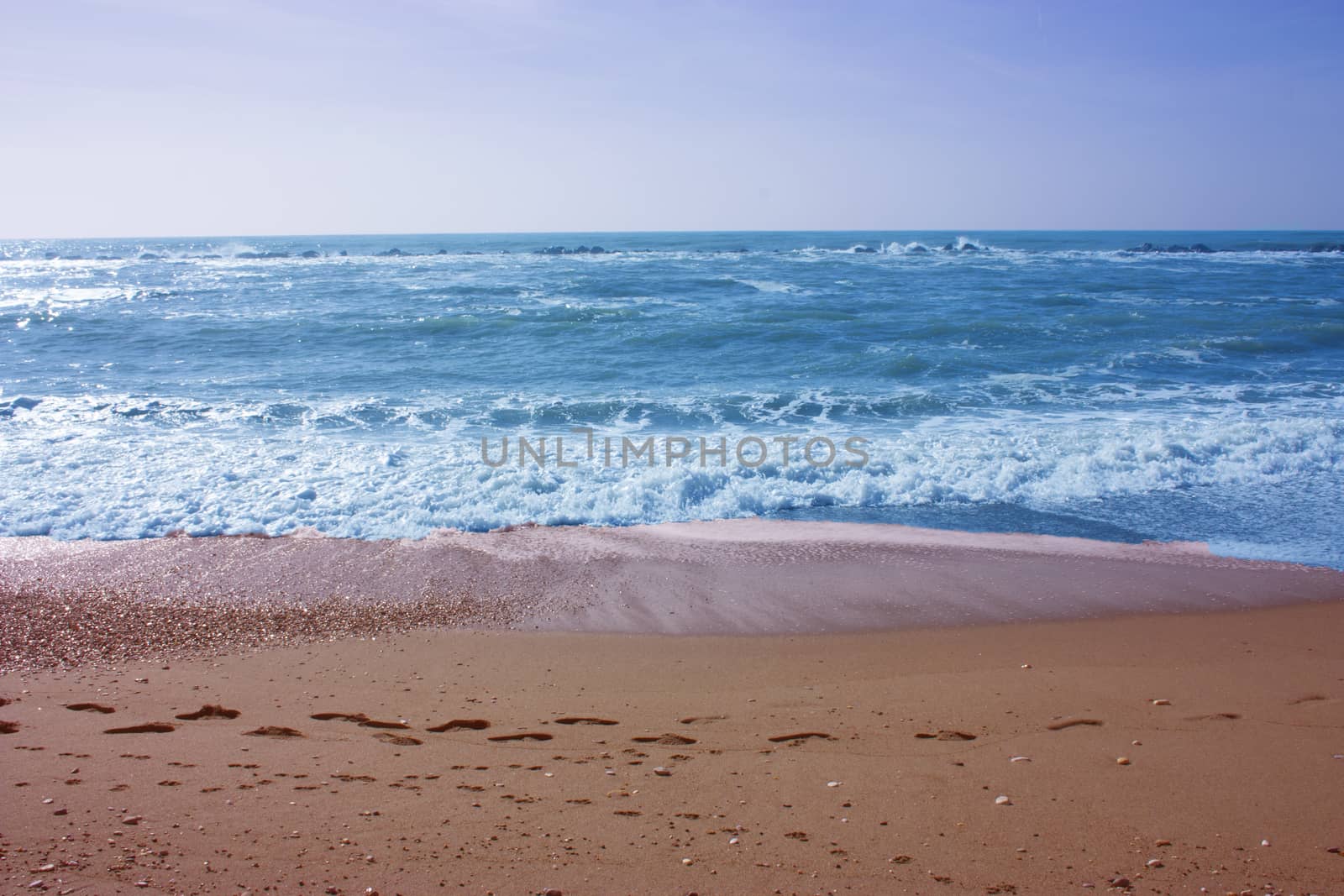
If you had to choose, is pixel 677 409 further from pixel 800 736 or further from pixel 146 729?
pixel 146 729

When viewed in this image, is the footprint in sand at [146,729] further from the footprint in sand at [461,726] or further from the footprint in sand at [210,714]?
the footprint in sand at [461,726]

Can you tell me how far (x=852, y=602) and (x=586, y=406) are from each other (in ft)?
25.2

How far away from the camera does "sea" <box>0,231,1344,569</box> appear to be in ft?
26.1

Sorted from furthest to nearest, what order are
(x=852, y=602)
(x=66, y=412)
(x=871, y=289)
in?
(x=871, y=289), (x=66, y=412), (x=852, y=602)

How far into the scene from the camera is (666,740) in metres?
3.75

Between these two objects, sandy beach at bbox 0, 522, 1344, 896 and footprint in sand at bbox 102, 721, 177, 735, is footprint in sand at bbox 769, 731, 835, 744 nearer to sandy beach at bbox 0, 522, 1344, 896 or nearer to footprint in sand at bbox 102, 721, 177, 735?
sandy beach at bbox 0, 522, 1344, 896

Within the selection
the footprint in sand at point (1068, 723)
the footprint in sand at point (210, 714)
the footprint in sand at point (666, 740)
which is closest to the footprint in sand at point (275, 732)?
the footprint in sand at point (210, 714)

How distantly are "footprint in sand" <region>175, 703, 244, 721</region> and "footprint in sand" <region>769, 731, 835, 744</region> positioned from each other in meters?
2.85

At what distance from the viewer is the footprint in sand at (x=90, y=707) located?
407 cm

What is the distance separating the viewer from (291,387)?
45.2 feet

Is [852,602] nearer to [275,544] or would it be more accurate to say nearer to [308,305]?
[275,544]

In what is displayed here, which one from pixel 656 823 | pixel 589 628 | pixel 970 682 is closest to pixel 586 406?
pixel 589 628

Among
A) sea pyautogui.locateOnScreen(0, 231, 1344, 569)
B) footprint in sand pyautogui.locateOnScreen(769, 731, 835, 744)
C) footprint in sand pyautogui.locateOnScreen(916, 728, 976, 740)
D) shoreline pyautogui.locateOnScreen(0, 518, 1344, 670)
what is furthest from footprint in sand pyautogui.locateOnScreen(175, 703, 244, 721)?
footprint in sand pyautogui.locateOnScreen(916, 728, 976, 740)

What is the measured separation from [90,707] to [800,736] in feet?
12.6
